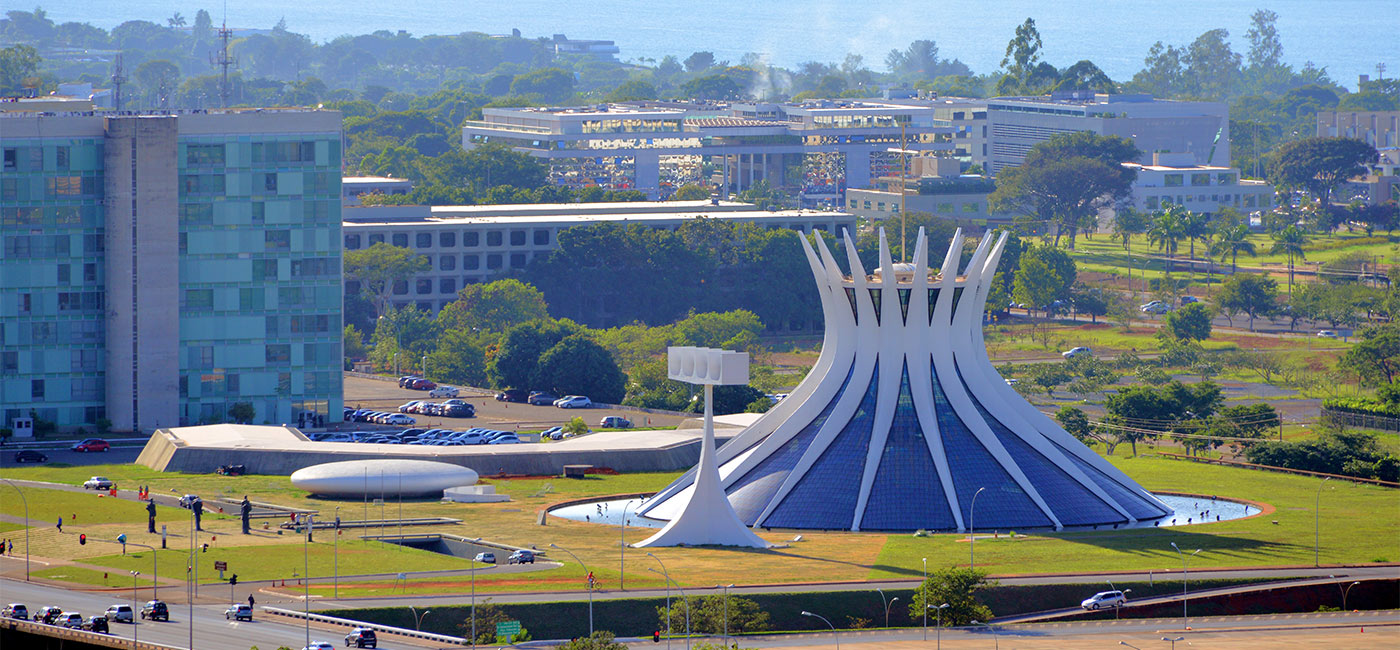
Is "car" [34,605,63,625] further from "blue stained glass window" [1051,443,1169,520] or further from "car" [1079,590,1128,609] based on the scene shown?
"blue stained glass window" [1051,443,1169,520]

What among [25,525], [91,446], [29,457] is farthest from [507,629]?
[91,446]

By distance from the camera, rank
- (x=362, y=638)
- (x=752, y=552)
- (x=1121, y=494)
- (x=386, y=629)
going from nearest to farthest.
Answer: (x=362, y=638) → (x=386, y=629) → (x=752, y=552) → (x=1121, y=494)

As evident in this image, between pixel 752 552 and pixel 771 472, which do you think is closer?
pixel 752 552

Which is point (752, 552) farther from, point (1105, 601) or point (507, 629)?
point (507, 629)

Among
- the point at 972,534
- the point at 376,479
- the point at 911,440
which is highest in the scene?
the point at 911,440

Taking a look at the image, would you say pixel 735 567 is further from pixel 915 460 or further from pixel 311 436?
pixel 311 436

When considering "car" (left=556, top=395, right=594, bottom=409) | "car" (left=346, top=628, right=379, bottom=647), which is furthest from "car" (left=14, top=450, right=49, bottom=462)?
"car" (left=346, top=628, right=379, bottom=647)

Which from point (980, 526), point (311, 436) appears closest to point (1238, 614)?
point (980, 526)
